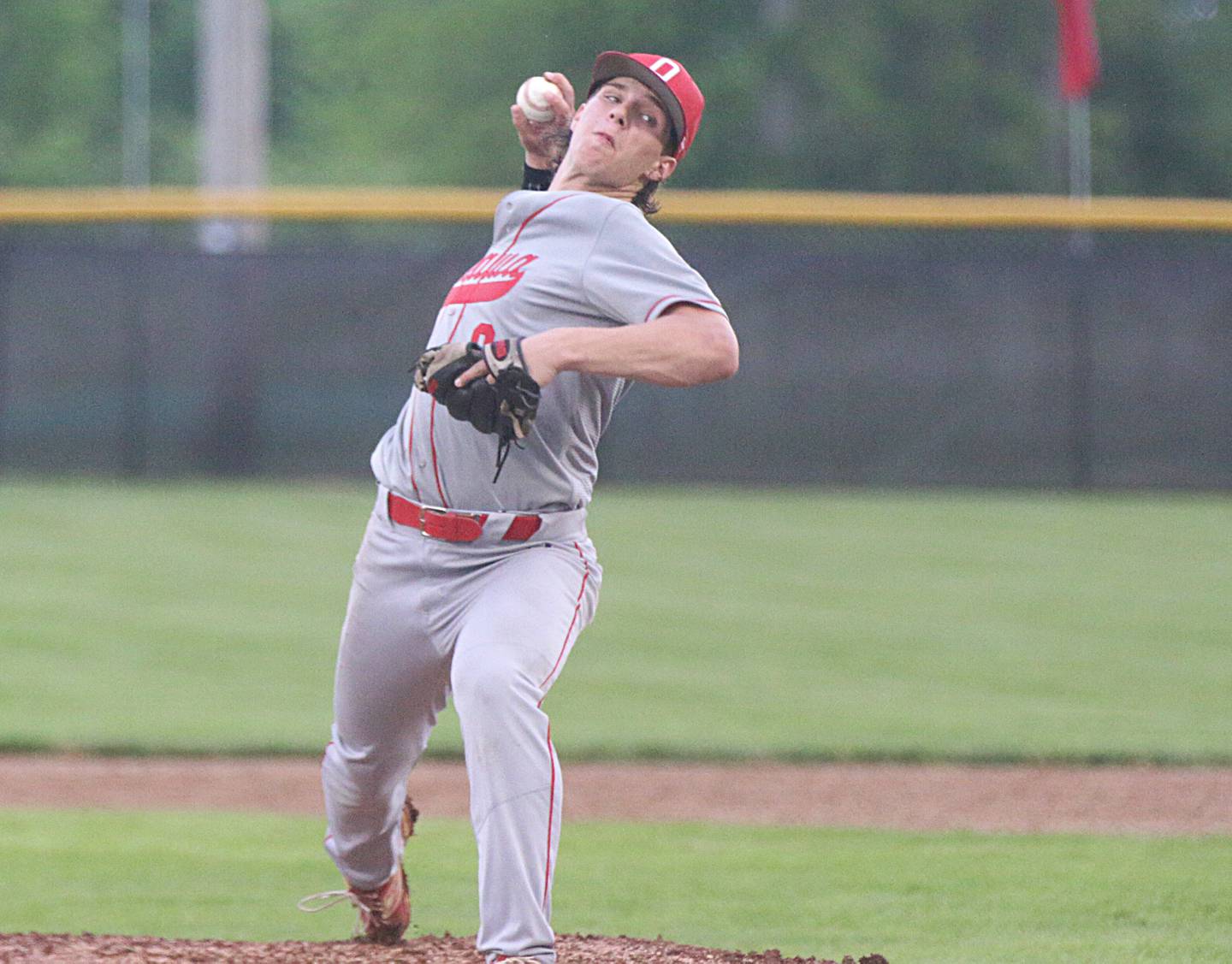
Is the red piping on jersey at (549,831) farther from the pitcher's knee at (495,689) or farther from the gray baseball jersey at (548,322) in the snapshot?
the gray baseball jersey at (548,322)

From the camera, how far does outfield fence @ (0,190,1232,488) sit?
48.3 ft

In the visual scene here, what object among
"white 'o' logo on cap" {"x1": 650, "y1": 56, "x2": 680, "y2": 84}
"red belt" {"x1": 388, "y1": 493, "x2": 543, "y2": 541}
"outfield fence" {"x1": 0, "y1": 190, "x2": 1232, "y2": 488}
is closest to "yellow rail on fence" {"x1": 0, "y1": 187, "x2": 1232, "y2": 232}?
"outfield fence" {"x1": 0, "y1": 190, "x2": 1232, "y2": 488}

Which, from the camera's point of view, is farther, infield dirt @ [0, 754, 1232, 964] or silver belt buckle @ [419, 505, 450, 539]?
infield dirt @ [0, 754, 1232, 964]

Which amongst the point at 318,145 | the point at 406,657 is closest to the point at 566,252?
the point at 406,657

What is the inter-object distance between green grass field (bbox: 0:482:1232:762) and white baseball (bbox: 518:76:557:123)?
12.6ft

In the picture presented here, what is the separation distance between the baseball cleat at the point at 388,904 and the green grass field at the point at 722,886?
0.46 meters

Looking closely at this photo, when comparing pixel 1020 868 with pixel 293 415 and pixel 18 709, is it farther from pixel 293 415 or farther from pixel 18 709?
pixel 293 415

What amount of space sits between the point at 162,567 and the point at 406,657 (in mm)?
7981

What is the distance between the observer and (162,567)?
11.3 m

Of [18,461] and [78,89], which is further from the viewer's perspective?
[78,89]

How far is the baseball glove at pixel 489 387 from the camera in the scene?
10.6ft

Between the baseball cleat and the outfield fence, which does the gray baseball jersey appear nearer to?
the baseball cleat

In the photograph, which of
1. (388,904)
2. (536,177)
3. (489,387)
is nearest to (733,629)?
(388,904)

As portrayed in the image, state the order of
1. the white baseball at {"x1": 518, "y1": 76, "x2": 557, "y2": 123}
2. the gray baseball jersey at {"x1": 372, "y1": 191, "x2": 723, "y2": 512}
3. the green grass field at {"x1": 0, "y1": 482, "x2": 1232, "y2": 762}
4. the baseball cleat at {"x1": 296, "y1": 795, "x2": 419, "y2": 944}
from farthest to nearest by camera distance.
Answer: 1. the green grass field at {"x1": 0, "y1": 482, "x2": 1232, "y2": 762}
2. the baseball cleat at {"x1": 296, "y1": 795, "x2": 419, "y2": 944}
3. the white baseball at {"x1": 518, "y1": 76, "x2": 557, "y2": 123}
4. the gray baseball jersey at {"x1": 372, "y1": 191, "x2": 723, "y2": 512}
